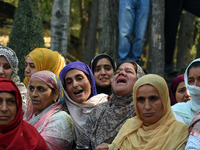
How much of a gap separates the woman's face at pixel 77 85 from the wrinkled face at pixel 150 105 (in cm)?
132

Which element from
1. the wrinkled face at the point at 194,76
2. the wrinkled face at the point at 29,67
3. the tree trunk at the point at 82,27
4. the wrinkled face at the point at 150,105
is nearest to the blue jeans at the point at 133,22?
the wrinkled face at the point at 29,67

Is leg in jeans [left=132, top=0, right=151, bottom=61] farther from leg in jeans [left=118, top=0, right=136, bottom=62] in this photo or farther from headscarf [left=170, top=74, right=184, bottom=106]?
headscarf [left=170, top=74, right=184, bottom=106]

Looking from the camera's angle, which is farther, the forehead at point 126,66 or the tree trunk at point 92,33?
the tree trunk at point 92,33

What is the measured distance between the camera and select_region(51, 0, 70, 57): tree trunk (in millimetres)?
8211

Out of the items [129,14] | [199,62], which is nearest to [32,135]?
[199,62]

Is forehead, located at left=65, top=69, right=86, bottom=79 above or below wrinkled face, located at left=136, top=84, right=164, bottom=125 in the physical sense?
above

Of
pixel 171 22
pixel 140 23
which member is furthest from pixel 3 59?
pixel 171 22

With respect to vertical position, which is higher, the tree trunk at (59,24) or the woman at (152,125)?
the tree trunk at (59,24)

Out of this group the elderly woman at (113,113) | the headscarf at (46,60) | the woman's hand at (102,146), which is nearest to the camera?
the woman's hand at (102,146)

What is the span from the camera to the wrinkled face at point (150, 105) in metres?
3.83

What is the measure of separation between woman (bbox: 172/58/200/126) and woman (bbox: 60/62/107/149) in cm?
120

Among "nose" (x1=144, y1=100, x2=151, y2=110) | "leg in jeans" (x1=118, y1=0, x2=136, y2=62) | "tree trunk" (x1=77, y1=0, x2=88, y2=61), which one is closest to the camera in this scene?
"nose" (x1=144, y1=100, x2=151, y2=110)

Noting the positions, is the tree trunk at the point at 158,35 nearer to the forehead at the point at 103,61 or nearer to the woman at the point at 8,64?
the forehead at the point at 103,61

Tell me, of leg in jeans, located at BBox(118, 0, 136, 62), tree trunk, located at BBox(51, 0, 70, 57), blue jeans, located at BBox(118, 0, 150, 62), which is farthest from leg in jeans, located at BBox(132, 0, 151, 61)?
tree trunk, located at BBox(51, 0, 70, 57)
